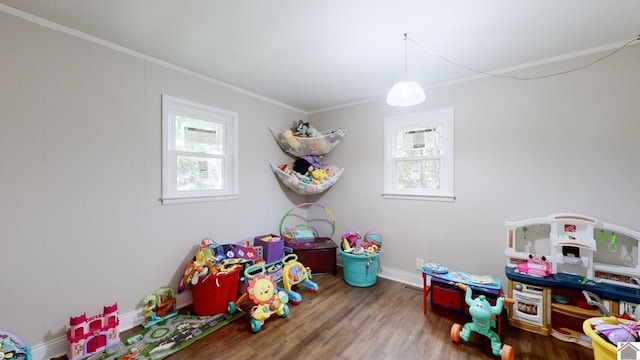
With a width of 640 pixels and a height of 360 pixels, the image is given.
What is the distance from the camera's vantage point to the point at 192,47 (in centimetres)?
207

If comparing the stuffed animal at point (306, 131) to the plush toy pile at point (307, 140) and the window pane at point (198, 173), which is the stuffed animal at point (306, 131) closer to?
the plush toy pile at point (307, 140)

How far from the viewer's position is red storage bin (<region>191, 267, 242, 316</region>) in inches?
89.4

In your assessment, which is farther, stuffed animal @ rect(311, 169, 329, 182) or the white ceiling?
stuffed animal @ rect(311, 169, 329, 182)

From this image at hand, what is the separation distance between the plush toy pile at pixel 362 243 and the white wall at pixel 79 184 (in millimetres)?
1725

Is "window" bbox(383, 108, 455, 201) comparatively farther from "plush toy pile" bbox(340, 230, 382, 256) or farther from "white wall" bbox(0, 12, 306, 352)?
"white wall" bbox(0, 12, 306, 352)

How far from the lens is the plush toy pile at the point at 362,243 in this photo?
2970mm

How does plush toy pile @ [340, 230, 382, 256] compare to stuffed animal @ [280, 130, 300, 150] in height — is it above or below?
below

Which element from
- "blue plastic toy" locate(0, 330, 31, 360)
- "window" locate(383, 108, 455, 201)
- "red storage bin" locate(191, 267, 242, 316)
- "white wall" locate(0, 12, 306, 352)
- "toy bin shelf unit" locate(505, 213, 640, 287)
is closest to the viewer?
"blue plastic toy" locate(0, 330, 31, 360)

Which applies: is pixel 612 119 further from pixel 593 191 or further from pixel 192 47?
pixel 192 47

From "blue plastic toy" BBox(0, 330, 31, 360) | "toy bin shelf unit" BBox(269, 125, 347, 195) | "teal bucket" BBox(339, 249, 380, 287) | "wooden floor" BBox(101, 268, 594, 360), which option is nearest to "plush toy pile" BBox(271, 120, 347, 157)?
Answer: "toy bin shelf unit" BBox(269, 125, 347, 195)

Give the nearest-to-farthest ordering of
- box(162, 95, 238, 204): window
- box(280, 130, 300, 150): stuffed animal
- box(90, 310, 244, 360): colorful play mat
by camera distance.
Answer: box(90, 310, 244, 360): colorful play mat
box(162, 95, 238, 204): window
box(280, 130, 300, 150): stuffed animal

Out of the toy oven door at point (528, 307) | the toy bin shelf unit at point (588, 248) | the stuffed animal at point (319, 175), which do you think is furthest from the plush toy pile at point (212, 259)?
the toy bin shelf unit at point (588, 248)

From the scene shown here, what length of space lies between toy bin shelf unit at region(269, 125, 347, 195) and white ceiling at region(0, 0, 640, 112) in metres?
1.02

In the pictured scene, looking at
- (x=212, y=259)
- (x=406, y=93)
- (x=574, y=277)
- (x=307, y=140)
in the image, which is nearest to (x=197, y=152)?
(x=212, y=259)
